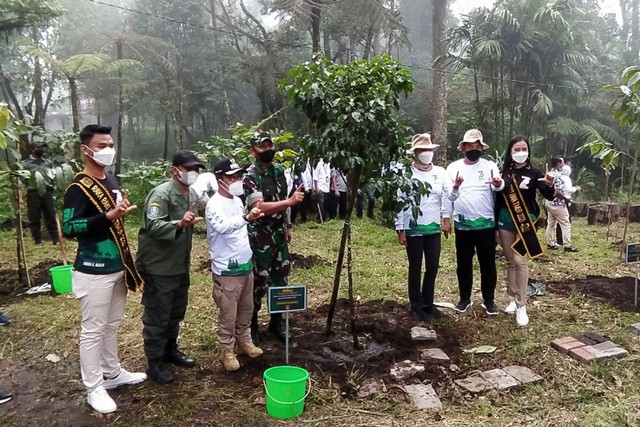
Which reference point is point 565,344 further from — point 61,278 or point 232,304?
point 61,278

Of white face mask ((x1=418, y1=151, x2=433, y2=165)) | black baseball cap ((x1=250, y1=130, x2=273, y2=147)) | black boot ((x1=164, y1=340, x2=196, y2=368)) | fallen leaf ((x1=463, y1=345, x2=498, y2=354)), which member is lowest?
fallen leaf ((x1=463, y1=345, x2=498, y2=354))

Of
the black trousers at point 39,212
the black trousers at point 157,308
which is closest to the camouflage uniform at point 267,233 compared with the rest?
the black trousers at point 157,308

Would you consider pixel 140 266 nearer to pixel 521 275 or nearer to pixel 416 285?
pixel 416 285

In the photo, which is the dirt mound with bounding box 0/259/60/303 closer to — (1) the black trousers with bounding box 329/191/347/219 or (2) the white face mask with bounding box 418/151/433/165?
(2) the white face mask with bounding box 418/151/433/165

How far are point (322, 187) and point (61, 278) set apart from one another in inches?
216

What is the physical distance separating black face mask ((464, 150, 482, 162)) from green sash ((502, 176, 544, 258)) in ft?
1.22

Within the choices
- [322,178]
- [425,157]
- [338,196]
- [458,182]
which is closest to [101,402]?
[425,157]

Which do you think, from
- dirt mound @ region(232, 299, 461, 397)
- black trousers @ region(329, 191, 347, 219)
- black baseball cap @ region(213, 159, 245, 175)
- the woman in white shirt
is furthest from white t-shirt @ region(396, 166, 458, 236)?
black trousers @ region(329, 191, 347, 219)

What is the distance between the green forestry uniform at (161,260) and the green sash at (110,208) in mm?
114

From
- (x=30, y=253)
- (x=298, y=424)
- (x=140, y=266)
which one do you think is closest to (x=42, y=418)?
(x=140, y=266)

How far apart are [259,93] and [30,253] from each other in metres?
9.03

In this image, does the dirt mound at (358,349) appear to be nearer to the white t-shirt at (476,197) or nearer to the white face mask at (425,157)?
the white t-shirt at (476,197)

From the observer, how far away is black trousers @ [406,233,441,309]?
177 inches

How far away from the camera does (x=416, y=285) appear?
462cm
